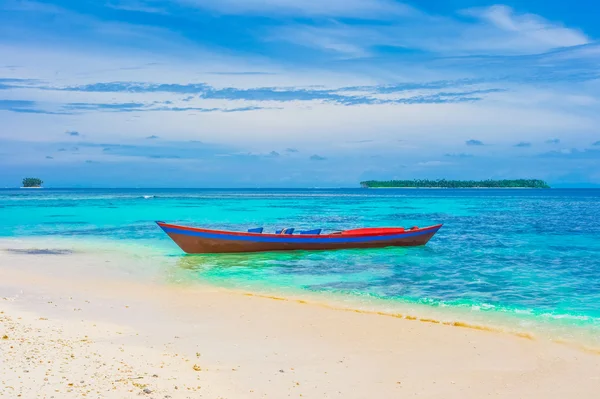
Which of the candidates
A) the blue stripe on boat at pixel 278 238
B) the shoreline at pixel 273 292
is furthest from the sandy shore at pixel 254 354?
the blue stripe on boat at pixel 278 238

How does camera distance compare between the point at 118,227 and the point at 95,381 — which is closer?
the point at 95,381

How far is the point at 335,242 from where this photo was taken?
23.6 metres

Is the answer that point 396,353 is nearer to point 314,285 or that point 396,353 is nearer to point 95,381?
point 95,381

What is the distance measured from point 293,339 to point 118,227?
30765mm

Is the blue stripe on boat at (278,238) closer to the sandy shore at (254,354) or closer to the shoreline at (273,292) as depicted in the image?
the shoreline at (273,292)

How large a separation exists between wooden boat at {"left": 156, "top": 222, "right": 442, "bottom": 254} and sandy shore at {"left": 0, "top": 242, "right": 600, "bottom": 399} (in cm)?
901

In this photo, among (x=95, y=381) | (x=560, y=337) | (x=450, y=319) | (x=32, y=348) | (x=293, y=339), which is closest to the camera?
(x=95, y=381)

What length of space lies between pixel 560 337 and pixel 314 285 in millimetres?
7268

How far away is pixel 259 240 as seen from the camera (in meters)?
22.6

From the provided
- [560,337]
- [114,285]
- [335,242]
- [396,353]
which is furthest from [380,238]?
[396,353]

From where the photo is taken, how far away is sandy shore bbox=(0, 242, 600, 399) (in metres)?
6.95

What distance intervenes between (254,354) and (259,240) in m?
14.0

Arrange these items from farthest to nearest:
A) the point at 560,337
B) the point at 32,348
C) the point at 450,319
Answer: the point at 450,319 → the point at 560,337 → the point at 32,348

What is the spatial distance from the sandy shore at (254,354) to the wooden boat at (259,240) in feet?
29.6
